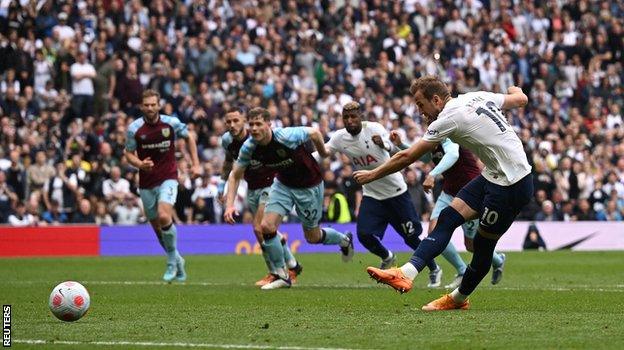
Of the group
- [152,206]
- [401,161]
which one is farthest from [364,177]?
[152,206]

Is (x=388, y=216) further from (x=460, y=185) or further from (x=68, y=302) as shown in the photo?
(x=68, y=302)

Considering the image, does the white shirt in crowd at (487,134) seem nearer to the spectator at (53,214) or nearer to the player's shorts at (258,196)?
the player's shorts at (258,196)

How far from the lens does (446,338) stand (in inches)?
409

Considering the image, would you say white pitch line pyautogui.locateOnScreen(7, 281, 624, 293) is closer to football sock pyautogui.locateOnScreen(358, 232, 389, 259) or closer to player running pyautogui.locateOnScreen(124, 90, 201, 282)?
football sock pyautogui.locateOnScreen(358, 232, 389, 259)

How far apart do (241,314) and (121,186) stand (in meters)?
16.7

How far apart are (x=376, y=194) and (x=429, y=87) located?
19.1 feet

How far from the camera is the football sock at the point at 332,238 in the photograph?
18.0 meters

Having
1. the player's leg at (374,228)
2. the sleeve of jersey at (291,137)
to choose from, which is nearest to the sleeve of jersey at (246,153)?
the sleeve of jersey at (291,137)

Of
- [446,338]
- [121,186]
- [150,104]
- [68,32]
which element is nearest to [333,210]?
[121,186]

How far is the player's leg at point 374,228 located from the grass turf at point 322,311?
0.45 metres

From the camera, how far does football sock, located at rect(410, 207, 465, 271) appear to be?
41.5 feet

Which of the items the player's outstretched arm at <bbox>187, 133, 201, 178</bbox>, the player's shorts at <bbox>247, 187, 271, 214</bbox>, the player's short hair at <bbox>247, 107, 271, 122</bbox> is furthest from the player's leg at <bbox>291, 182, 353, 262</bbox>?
the player's outstretched arm at <bbox>187, 133, 201, 178</bbox>

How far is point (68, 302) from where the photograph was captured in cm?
1185

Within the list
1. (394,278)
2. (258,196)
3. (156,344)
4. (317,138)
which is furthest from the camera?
(258,196)
